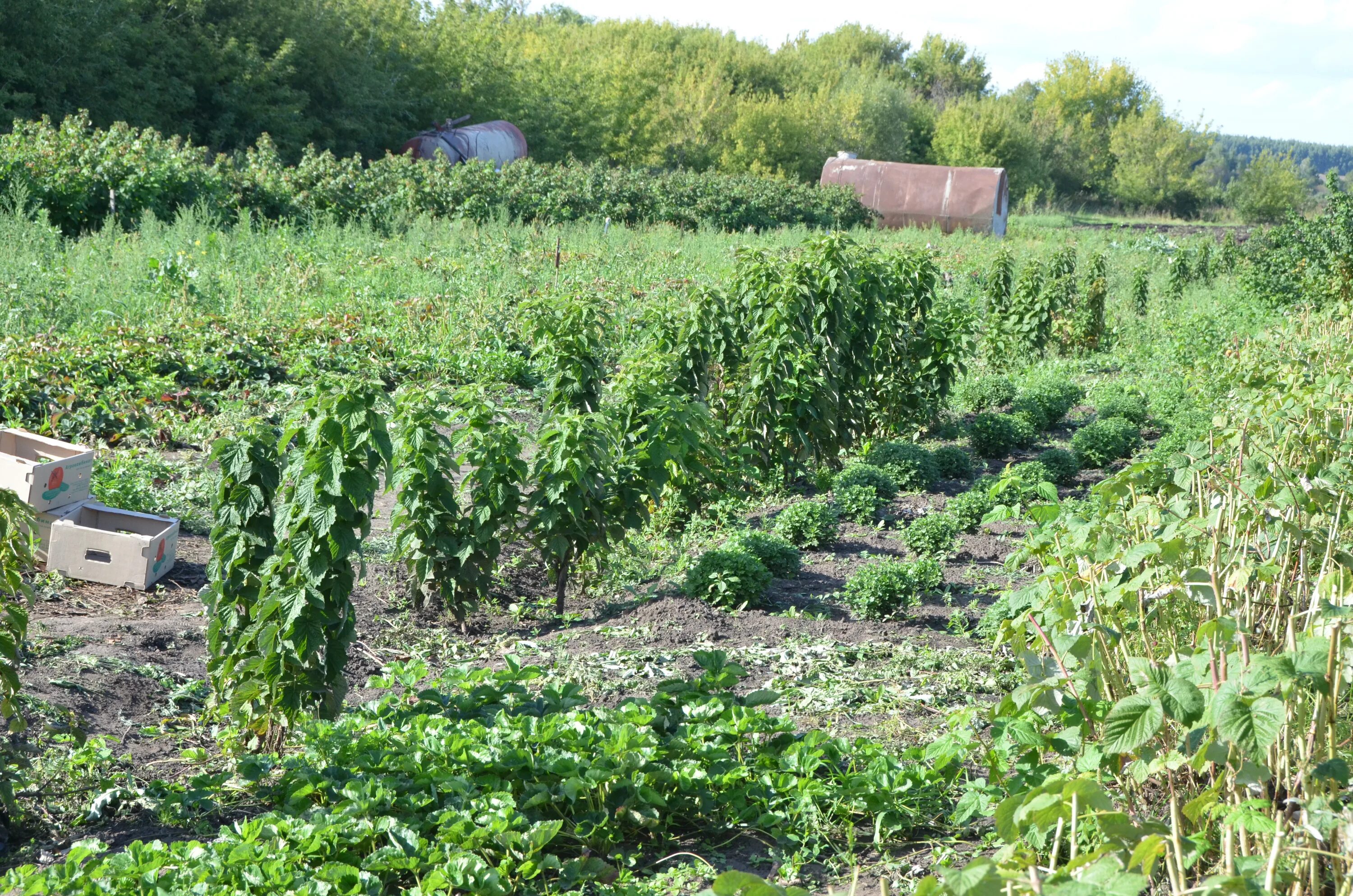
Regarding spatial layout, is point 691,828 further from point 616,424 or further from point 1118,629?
point 616,424

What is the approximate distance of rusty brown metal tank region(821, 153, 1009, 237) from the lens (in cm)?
2945

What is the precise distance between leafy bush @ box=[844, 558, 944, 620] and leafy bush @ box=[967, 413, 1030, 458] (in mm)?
3689

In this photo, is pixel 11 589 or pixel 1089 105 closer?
pixel 11 589

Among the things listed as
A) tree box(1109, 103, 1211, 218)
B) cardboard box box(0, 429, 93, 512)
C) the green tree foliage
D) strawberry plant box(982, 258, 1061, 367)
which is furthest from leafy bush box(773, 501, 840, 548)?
tree box(1109, 103, 1211, 218)

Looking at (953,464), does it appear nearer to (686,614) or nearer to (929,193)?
(686,614)

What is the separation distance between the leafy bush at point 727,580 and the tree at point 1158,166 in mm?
52822

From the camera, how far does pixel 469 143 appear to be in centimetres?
2897

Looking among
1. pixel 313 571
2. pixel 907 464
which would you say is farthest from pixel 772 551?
pixel 313 571

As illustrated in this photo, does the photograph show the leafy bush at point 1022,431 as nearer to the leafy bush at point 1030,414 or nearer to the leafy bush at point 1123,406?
the leafy bush at point 1030,414

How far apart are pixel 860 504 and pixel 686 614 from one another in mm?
2164

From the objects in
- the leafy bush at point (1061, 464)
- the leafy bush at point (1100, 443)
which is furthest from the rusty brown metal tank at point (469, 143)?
the leafy bush at point (1061, 464)

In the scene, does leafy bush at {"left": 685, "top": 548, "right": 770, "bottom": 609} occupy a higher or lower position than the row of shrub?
lower

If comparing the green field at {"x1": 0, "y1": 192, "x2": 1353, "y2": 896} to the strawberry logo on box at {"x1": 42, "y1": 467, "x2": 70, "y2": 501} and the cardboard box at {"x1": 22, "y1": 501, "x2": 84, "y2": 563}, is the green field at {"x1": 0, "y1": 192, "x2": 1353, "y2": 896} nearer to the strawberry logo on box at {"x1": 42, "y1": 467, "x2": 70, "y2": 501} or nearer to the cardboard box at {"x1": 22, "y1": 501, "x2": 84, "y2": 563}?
the cardboard box at {"x1": 22, "y1": 501, "x2": 84, "y2": 563}

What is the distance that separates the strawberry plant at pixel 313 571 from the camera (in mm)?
3502
